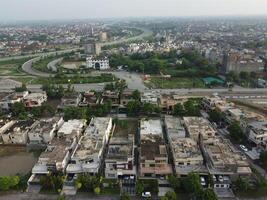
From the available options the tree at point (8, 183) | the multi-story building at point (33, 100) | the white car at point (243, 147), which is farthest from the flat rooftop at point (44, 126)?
the white car at point (243, 147)

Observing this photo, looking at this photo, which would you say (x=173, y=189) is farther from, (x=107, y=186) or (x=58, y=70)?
(x=58, y=70)

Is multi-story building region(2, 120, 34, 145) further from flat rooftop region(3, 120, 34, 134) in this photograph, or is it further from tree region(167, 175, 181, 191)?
tree region(167, 175, 181, 191)

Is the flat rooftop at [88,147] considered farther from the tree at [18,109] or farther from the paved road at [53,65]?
the paved road at [53,65]

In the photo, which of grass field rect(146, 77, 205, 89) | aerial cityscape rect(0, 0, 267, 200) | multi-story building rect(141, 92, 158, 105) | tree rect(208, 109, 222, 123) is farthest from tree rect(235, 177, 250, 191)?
grass field rect(146, 77, 205, 89)

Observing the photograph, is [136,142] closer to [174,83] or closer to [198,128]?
[198,128]

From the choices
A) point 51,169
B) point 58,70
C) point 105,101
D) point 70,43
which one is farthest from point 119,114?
point 70,43
